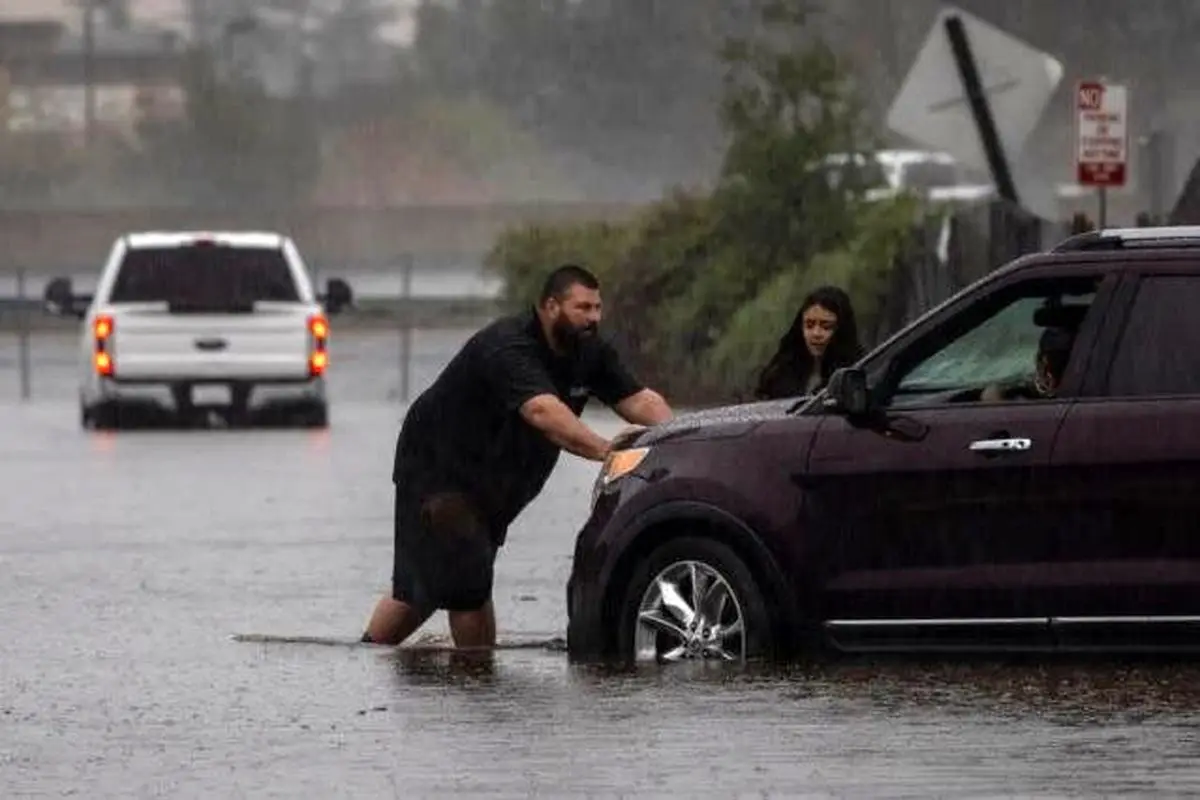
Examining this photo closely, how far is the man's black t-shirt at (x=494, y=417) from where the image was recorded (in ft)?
50.9

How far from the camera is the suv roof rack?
551 inches

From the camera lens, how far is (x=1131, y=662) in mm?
14219

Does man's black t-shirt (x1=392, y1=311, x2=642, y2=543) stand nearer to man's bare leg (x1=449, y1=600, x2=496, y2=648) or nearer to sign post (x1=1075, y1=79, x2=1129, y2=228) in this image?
man's bare leg (x1=449, y1=600, x2=496, y2=648)

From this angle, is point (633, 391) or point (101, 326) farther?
point (101, 326)

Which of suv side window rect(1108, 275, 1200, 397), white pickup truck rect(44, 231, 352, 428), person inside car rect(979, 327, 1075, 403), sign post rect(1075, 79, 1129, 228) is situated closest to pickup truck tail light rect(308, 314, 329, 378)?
white pickup truck rect(44, 231, 352, 428)

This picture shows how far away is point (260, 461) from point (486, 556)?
15518 mm

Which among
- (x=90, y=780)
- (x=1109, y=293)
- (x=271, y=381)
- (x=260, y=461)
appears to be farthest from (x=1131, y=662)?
(x=271, y=381)

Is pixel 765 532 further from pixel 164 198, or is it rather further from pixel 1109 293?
pixel 164 198

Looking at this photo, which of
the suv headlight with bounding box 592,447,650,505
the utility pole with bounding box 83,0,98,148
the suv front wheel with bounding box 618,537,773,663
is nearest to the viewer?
the suv front wheel with bounding box 618,537,773,663

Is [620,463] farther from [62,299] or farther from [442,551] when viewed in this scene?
[62,299]

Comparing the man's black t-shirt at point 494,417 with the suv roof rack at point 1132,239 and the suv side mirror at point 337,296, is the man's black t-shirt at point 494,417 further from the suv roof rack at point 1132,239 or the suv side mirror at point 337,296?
the suv side mirror at point 337,296

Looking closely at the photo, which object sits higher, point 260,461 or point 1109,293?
point 1109,293

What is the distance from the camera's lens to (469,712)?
44.5ft

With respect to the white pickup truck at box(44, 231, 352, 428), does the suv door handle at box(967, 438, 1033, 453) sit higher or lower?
higher
